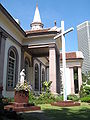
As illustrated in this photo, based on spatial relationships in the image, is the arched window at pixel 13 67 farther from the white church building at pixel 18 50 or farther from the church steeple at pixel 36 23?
the church steeple at pixel 36 23

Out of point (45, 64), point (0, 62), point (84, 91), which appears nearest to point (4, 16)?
point (0, 62)

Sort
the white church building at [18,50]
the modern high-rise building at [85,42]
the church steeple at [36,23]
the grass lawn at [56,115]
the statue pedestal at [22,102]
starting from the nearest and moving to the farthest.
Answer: the grass lawn at [56,115]
the statue pedestal at [22,102]
the white church building at [18,50]
the church steeple at [36,23]
the modern high-rise building at [85,42]

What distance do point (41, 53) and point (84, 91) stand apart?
843 centimetres

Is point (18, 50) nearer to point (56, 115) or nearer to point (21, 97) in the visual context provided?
point (21, 97)

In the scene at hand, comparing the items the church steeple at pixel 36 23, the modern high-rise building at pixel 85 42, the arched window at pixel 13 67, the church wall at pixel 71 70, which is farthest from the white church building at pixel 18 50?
the modern high-rise building at pixel 85 42

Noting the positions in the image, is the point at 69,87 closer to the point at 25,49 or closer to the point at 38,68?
the point at 38,68

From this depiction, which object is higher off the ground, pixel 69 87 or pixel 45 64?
pixel 45 64

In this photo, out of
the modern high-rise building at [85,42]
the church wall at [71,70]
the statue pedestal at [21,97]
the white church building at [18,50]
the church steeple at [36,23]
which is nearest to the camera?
the statue pedestal at [21,97]

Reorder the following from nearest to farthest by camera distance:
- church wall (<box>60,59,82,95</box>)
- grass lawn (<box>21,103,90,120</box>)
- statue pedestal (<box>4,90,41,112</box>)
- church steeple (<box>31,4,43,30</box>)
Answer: grass lawn (<box>21,103,90,120</box>) < statue pedestal (<box>4,90,41,112</box>) < church wall (<box>60,59,82,95</box>) < church steeple (<box>31,4,43,30</box>)

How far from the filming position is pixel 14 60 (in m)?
17.6

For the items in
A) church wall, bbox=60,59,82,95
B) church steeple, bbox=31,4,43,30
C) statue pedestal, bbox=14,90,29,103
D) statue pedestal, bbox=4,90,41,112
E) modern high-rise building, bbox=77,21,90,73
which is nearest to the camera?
statue pedestal, bbox=4,90,41,112

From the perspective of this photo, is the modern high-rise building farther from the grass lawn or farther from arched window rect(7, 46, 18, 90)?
the grass lawn

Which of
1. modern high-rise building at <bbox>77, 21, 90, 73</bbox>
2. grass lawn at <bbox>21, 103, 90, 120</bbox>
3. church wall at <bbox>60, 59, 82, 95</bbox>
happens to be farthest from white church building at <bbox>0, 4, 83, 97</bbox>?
modern high-rise building at <bbox>77, 21, 90, 73</bbox>

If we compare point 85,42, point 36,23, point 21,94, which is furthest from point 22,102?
point 85,42
